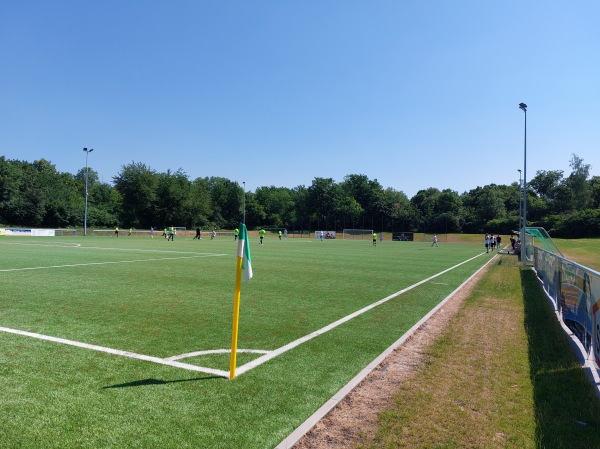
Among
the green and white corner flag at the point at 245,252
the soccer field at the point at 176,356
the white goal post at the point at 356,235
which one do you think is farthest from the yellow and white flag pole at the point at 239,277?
the white goal post at the point at 356,235

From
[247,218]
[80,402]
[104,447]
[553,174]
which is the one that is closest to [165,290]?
[80,402]

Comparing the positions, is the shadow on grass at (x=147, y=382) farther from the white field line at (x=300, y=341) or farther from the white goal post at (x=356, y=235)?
the white goal post at (x=356, y=235)

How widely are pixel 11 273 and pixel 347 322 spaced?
39.1ft

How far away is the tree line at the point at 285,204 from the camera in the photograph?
252ft

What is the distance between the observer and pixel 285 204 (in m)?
133

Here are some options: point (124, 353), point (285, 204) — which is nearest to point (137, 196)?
point (285, 204)

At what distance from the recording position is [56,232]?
199ft

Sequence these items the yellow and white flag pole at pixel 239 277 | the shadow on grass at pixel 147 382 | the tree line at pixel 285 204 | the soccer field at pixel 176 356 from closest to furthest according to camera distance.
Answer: the soccer field at pixel 176 356 < the shadow on grass at pixel 147 382 < the yellow and white flag pole at pixel 239 277 < the tree line at pixel 285 204

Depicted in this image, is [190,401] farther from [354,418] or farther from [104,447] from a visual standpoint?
[354,418]

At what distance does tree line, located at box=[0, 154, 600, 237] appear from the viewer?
76.8m

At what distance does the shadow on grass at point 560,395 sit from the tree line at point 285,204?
72.7 m

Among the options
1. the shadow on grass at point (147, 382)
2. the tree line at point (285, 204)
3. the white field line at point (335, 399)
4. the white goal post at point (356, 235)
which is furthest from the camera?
the white goal post at point (356, 235)

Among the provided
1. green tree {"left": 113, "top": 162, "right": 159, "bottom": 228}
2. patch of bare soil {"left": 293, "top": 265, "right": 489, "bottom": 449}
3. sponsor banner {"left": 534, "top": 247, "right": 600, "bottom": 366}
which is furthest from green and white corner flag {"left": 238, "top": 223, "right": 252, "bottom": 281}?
green tree {"left": 113, "top": 162, "right": 159, "bottom": 228}

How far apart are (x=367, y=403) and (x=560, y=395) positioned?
2269mm
